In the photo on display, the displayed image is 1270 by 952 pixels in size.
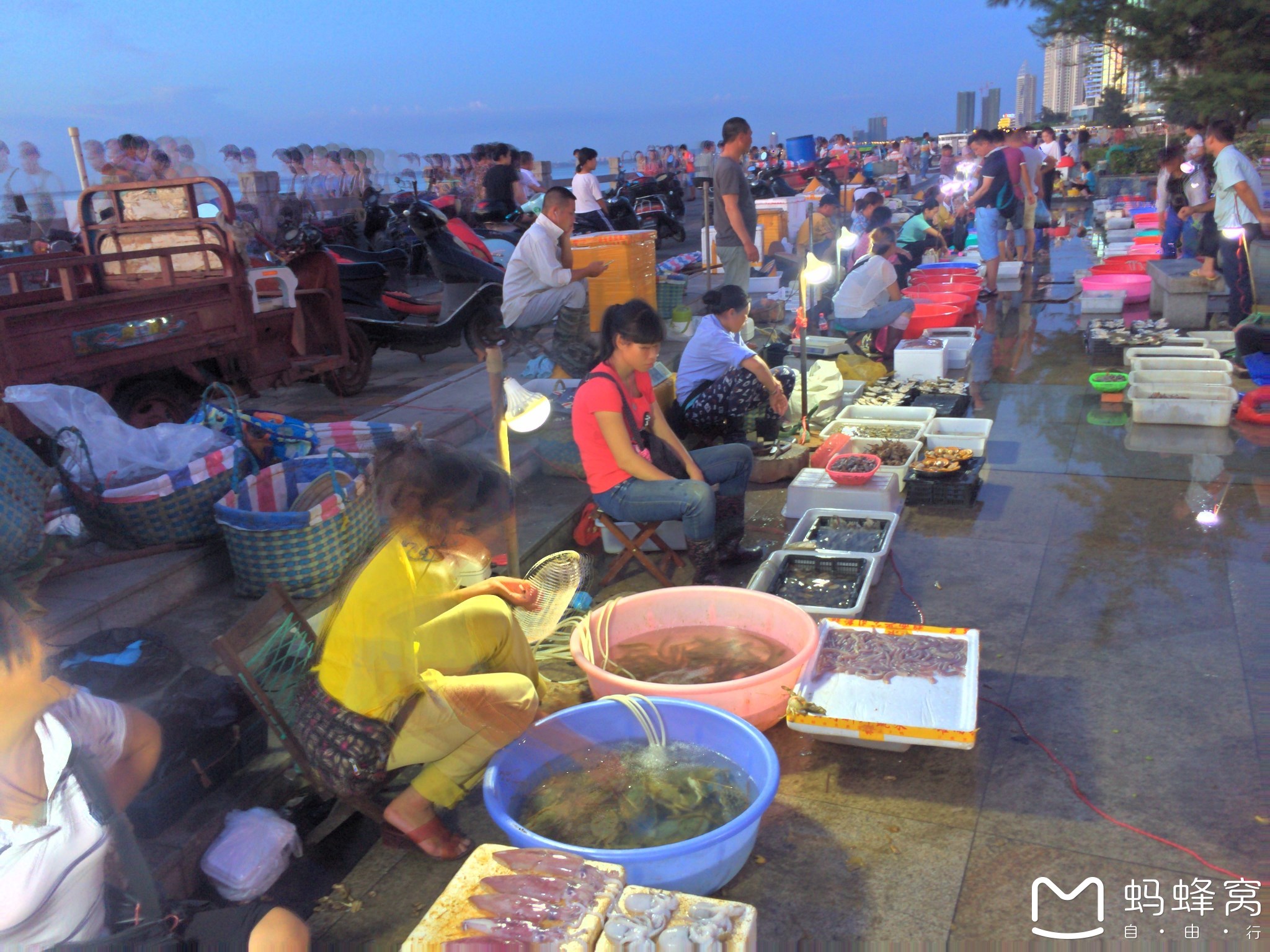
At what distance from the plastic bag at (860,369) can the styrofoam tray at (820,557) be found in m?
3.58

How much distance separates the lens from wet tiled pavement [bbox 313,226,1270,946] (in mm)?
2580

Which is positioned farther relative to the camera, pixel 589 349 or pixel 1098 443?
pixel 589 349

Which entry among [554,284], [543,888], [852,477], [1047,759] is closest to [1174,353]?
[852,477]

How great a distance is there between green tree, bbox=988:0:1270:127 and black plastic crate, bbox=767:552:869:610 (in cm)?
2194

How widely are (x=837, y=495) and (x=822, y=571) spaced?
0.85 m

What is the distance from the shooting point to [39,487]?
12.8 ft

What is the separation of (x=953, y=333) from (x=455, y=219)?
186 inches

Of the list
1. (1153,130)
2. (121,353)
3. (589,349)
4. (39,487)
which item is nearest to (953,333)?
(589,349)

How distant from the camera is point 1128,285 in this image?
1016cm

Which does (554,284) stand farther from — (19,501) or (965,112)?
(965,112)

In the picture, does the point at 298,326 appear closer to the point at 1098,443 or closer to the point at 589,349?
the point at 589,349

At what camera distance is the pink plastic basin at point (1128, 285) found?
1013cm

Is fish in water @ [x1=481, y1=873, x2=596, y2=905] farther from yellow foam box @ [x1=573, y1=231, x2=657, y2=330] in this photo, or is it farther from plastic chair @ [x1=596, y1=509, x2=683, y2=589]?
yellow foam box @ [x1=573, y1=231, x2=657, y2=330]

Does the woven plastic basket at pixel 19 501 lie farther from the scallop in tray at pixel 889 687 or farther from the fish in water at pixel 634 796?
the scallop in tray at pixel 889 687
